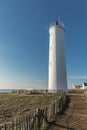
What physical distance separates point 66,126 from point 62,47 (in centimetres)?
2486

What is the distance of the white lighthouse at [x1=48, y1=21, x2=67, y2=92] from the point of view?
3294 cm

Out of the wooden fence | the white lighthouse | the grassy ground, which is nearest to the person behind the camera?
the wooden fence

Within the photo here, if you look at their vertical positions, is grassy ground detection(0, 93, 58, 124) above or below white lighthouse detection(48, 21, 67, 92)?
below

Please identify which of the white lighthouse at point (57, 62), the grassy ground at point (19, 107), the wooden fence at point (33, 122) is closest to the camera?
the wooden fence at point (33, 122)

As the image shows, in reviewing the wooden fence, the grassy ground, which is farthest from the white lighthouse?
the wooden fence

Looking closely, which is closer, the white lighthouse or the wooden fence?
the wooden fence

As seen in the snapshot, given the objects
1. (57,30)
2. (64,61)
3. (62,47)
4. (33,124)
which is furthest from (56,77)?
(33,124)

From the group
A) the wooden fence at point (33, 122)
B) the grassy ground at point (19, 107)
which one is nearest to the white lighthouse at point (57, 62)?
the grassy ground at point (19, 107)

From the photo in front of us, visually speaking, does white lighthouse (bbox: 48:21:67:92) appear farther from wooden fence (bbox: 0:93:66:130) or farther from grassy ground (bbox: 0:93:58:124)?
wooden fence (bbox: 0:93:66:130)

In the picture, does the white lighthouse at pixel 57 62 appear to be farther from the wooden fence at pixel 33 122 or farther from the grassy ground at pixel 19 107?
the wooden fence at pixel 33 122

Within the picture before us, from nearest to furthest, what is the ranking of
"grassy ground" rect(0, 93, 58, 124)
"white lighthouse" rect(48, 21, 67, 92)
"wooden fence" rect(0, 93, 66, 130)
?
"wooden fence" rect(0, 93, 66, 130)
"grassy ground" rect(0, 93, 58, 124)
"white lighthouse" rect(48, 21, 67, 92)

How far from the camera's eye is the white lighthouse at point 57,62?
3294cm

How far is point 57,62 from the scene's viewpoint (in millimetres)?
33312

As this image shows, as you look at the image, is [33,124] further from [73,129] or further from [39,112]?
[73,129]
